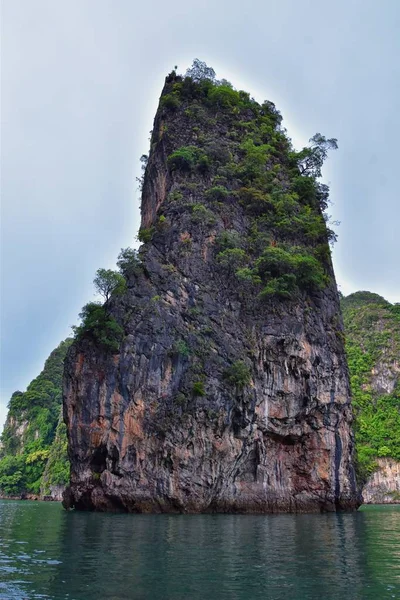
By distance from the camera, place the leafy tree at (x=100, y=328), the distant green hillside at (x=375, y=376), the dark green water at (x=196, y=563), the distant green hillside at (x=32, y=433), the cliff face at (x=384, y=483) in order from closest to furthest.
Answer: the dark green water at (x=196, y=563) → the leafy tree at (x=100, y=328) → the cliff face at (x=384, y=483) → the distant green hillside at (x=32, y=433) → the distant green hillside at (x=375, y=376)

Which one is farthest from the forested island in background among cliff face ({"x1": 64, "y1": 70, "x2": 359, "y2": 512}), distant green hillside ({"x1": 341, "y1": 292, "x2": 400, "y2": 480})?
cliff face ({"x1": 64, "y1": 70, "x2": 359, "y2": 512})

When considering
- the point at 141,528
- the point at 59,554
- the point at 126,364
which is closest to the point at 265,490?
the point at 126,364

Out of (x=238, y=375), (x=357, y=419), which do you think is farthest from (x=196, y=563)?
(x=357, y=419)

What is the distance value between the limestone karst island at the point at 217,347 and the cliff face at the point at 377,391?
3895cm

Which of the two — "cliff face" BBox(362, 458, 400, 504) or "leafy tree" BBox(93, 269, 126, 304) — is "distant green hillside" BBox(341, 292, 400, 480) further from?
"leafy tree" BBox(93, 269, 126, 304)

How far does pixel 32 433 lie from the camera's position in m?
85.1

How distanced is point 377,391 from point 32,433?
55.6 m

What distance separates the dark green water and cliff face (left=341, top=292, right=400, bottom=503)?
5383 cm

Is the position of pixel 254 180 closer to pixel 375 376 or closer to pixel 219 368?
pixel 219 368

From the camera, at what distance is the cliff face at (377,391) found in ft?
238

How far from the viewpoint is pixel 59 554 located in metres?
12.6

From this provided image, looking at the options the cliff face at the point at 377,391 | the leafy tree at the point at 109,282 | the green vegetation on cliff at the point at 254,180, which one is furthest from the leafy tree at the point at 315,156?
the cliff face at the point at 377,391

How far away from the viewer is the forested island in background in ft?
237

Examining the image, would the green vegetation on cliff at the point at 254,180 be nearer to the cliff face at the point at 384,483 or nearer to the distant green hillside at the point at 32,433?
the cliff face at the point at 384,483
